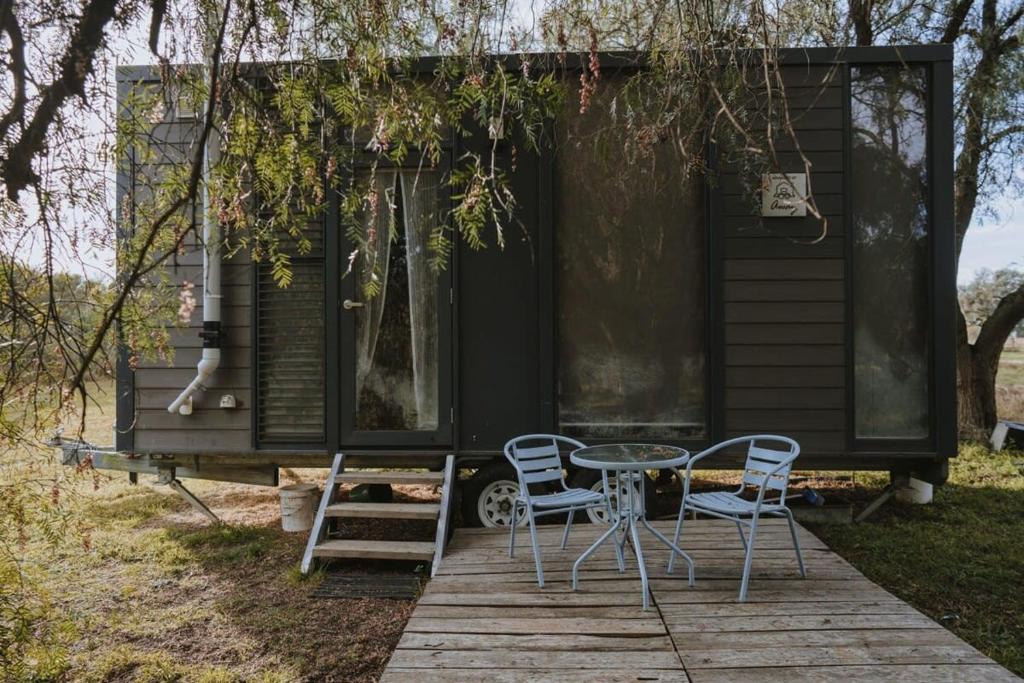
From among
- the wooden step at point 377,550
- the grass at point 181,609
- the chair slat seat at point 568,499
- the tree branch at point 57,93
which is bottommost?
the grass at point 181,609

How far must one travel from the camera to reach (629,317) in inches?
190

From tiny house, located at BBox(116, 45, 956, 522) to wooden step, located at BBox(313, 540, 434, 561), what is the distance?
2.25 ft

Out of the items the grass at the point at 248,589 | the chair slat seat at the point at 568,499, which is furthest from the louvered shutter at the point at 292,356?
the chair slat seat at the point at 568,499

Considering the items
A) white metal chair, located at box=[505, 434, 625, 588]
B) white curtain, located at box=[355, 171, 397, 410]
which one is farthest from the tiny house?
white metal chair, located at box=[505, 434, 625, 588]

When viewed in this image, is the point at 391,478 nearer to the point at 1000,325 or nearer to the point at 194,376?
the point at 194,376

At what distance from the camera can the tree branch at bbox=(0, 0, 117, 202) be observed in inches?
89.4

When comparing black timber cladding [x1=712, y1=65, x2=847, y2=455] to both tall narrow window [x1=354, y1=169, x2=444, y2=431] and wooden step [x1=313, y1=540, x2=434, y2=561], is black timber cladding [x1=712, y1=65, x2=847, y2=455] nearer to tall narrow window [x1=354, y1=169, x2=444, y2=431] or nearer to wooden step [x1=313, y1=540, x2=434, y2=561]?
tall narrow window [x1=354, y1=169, x2=444, y2=431]

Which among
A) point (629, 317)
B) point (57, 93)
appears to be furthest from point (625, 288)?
point (57, 93)

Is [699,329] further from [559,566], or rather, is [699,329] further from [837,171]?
[559,566]

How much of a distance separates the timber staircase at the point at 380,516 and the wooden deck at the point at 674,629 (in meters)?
0.48

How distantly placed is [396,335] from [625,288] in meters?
1.61

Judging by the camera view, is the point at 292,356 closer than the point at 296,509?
Yes

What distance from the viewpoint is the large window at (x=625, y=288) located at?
4801 millimetres

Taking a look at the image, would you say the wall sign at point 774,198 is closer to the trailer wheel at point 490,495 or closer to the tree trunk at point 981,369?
the trailer wheel at point 490,495
